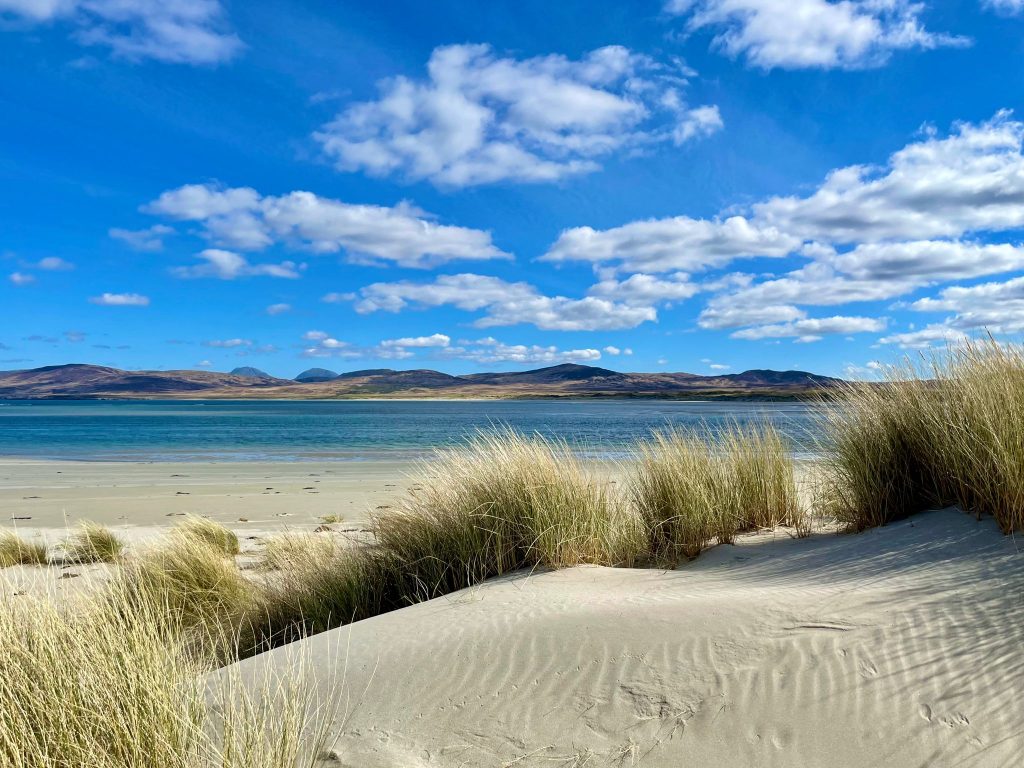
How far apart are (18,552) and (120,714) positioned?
23.9 feet

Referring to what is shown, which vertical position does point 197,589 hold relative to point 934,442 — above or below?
below

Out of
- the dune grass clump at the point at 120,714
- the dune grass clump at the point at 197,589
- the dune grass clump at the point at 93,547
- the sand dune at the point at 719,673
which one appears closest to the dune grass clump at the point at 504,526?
the sand dune at the point at 719,673

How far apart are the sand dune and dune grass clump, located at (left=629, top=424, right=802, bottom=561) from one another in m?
1.68

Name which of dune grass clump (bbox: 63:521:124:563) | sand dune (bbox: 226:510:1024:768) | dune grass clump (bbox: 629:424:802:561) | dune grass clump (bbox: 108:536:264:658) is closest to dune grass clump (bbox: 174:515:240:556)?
dune grass clump (bbox: 63:521:124:563)

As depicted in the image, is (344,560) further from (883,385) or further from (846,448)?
(883,385)

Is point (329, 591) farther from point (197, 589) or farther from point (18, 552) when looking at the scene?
point (18, 552)

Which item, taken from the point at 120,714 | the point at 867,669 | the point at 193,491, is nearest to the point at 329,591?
the point at 120,714

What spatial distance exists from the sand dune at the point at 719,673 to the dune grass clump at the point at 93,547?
5296mm

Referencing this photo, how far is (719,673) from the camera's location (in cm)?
332

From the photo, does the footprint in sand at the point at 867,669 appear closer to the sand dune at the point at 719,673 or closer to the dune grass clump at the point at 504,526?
the sand dune at the point at 719,673

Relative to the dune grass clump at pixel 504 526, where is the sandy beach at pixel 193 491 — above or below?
below

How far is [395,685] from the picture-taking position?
12.2ft

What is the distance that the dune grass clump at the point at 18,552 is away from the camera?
8.12 m

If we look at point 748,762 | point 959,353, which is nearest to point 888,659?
point 748,762
